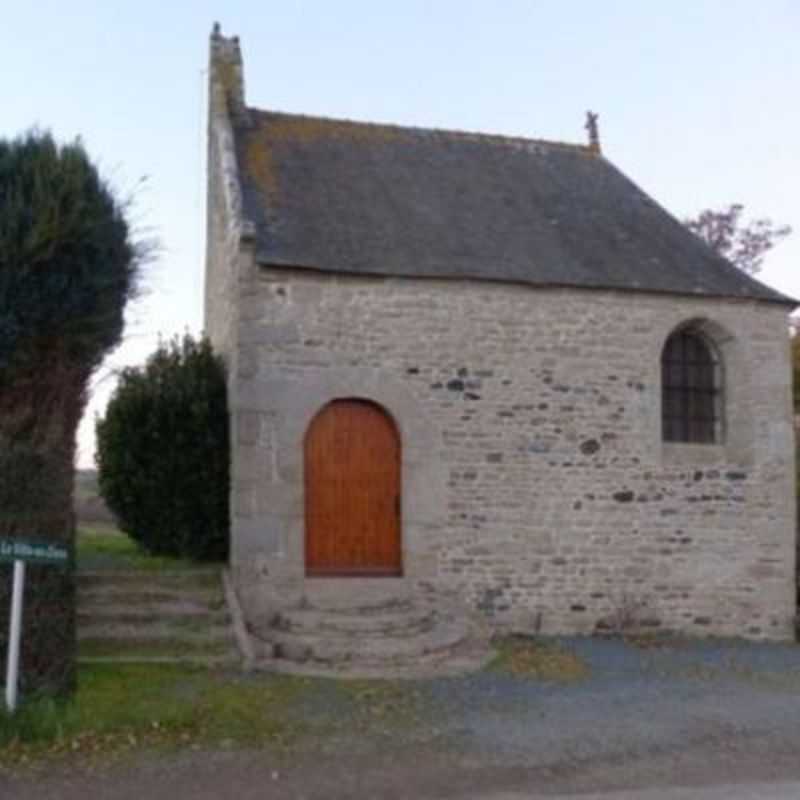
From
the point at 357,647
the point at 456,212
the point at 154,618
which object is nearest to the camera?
the point at 357,647

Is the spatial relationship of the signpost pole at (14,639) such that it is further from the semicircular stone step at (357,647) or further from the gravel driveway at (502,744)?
the semicircular stone step at (357,647)

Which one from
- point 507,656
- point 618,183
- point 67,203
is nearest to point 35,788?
point 507,656

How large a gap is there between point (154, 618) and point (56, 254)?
4.10m

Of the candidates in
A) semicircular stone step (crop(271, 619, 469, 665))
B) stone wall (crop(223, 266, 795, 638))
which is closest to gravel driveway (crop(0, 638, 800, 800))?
semicircular stone step (crop(271, 619, 469, 665))

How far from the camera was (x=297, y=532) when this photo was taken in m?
13.8

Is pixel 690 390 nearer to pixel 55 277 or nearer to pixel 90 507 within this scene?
pixel 55 277

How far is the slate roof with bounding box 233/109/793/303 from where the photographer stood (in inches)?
587

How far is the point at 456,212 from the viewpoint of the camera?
16.2m

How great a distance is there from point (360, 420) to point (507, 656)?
3.35 meters

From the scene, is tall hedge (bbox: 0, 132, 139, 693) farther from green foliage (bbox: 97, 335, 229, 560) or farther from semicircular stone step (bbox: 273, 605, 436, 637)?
semicircular stone step (bbox: 273, 605, 436, 637)

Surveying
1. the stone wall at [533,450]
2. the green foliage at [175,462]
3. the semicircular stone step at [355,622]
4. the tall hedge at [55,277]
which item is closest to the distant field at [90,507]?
the green foliage at [175,462]

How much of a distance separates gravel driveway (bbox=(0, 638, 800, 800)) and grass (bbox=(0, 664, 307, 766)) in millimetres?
270

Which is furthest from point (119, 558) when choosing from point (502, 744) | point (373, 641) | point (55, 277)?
point (502, 744)

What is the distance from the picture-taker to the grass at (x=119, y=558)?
14250mm
